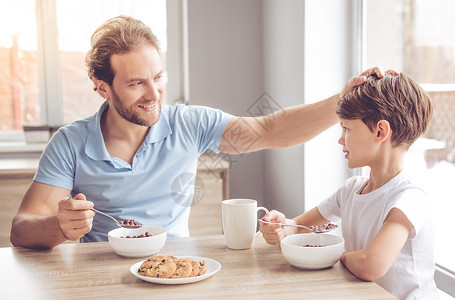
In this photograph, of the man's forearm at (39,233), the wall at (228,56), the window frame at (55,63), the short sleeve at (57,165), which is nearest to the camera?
the man's forearm at (39,233)

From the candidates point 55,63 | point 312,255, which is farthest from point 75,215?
point 55,63

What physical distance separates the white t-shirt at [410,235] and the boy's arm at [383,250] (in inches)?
0.8

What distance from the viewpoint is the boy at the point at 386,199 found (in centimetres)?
108

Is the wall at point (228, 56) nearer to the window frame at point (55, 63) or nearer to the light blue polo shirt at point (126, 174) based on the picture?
the window frame at point (55, 63)

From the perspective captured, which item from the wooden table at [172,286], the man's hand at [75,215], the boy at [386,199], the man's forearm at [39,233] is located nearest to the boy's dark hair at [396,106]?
the boy at [386,199]

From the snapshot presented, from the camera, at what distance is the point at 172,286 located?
3.40ft

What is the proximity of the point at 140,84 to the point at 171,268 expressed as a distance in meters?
0.78

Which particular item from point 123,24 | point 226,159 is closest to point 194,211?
point 226,159

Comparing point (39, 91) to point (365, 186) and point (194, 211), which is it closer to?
point (194, 211)

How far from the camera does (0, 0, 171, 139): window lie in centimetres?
328

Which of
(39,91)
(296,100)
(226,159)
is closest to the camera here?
(296,100)

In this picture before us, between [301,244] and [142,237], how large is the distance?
40 centimetres

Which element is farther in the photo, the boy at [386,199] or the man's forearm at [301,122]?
the man's forearm at [301,122]

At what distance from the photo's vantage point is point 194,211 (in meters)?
2.68
